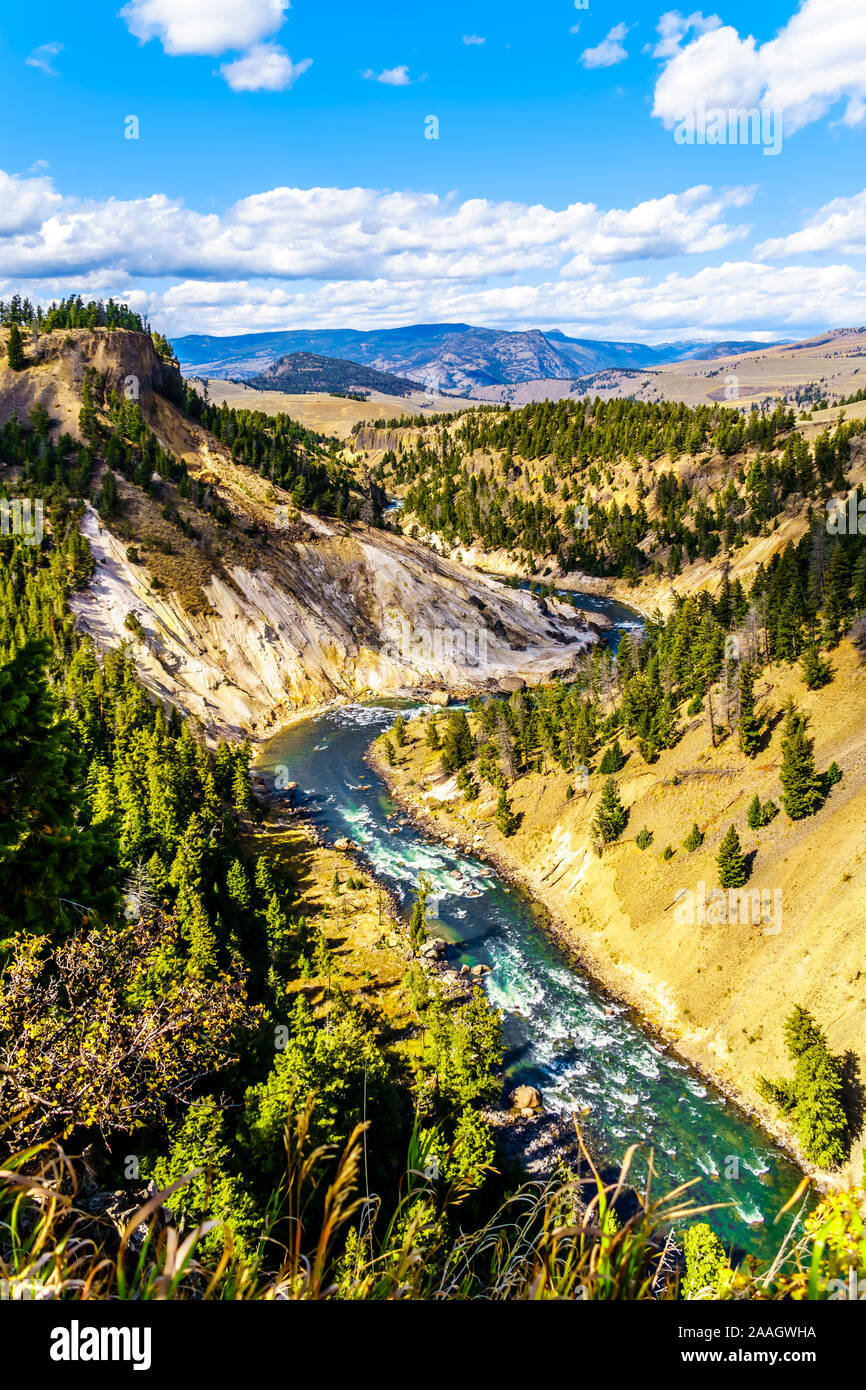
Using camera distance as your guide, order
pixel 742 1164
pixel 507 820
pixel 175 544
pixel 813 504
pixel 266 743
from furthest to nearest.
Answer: pixel 813 504, pixel 175 544, pixel 266 743, pixel 507 820, pixel 742 1164

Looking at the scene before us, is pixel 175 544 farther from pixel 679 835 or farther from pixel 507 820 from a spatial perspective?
pixel 679 835

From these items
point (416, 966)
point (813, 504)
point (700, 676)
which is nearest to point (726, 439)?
point (813, 504)

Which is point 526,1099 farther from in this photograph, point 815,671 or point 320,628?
point 320,628

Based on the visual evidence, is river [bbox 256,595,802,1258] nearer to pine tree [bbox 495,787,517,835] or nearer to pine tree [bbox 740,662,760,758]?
pine tree [bbox 495,787,517,835]

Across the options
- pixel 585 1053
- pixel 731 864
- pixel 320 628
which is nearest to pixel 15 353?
pixel 320 628
